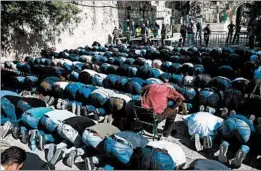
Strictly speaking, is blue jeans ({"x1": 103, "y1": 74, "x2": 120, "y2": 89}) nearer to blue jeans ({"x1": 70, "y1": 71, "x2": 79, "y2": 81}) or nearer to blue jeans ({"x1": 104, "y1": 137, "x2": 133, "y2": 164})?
blue jeans ({"x1": 70, "y1": 71, "x2": 79, "y2": 81})

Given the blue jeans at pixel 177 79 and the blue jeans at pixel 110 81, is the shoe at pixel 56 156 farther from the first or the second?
the blue jeans at pixel 177 79

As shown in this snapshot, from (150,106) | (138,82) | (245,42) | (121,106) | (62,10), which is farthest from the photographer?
(245,42)

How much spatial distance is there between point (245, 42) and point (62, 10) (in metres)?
12.7

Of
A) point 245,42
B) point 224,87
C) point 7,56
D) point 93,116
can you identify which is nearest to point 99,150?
point 93,116

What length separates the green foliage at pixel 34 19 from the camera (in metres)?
13.8

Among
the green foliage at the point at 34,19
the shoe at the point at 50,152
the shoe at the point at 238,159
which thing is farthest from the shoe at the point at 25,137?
the green foliage at the point at 34,19

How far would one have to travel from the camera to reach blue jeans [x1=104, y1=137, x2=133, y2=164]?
5.40 m

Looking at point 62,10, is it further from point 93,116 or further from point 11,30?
point 93,116

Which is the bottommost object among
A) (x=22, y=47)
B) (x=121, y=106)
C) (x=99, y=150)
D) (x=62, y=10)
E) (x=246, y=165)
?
(x=246, y=165)

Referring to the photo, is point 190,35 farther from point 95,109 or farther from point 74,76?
point 95,109

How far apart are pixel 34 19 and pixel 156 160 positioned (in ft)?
42.6

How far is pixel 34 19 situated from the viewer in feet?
52.4

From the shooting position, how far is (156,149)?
5055 millimetres

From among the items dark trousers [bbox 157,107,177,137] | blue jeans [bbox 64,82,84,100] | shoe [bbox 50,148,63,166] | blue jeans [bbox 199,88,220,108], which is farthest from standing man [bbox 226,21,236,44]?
shoe [bbox 50,148,63,166]
